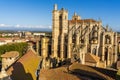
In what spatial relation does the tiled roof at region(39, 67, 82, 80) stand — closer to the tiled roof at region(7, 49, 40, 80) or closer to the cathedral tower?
the tiled roof at region(7, 49, 40, 80)

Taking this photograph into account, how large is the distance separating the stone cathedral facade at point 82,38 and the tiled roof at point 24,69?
14.8 metres

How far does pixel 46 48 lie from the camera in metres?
56.4

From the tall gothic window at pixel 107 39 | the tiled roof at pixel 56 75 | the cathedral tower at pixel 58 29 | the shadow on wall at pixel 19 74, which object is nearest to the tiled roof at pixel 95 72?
the tiled roof at pixel 56 75

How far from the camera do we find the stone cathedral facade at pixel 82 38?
162 ft

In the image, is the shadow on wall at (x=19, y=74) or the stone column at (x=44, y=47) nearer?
the shadow on wall at (x=19, y=74)

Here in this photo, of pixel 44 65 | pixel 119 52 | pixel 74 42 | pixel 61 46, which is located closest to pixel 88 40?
pixel 74 42

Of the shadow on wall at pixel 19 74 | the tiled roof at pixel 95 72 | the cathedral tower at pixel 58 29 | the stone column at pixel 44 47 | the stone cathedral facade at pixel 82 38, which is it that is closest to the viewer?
the tiled roof at pixel 95 72

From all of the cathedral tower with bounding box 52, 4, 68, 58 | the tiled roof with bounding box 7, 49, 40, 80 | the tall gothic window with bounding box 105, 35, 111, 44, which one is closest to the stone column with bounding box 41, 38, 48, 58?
the cathedral tower with bounding box 52, 4, 68, 58

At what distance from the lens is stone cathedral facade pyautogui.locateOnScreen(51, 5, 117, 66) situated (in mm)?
49344

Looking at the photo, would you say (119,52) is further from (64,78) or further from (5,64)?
(64,78)

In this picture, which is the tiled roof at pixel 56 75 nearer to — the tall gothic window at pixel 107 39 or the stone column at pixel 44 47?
the tall gothic window at pixel 107 39

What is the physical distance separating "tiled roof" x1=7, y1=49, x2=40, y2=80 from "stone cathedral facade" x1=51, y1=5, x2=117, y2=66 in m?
14.8

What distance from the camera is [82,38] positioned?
53406 mm

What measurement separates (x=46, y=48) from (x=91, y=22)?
14.2 m
